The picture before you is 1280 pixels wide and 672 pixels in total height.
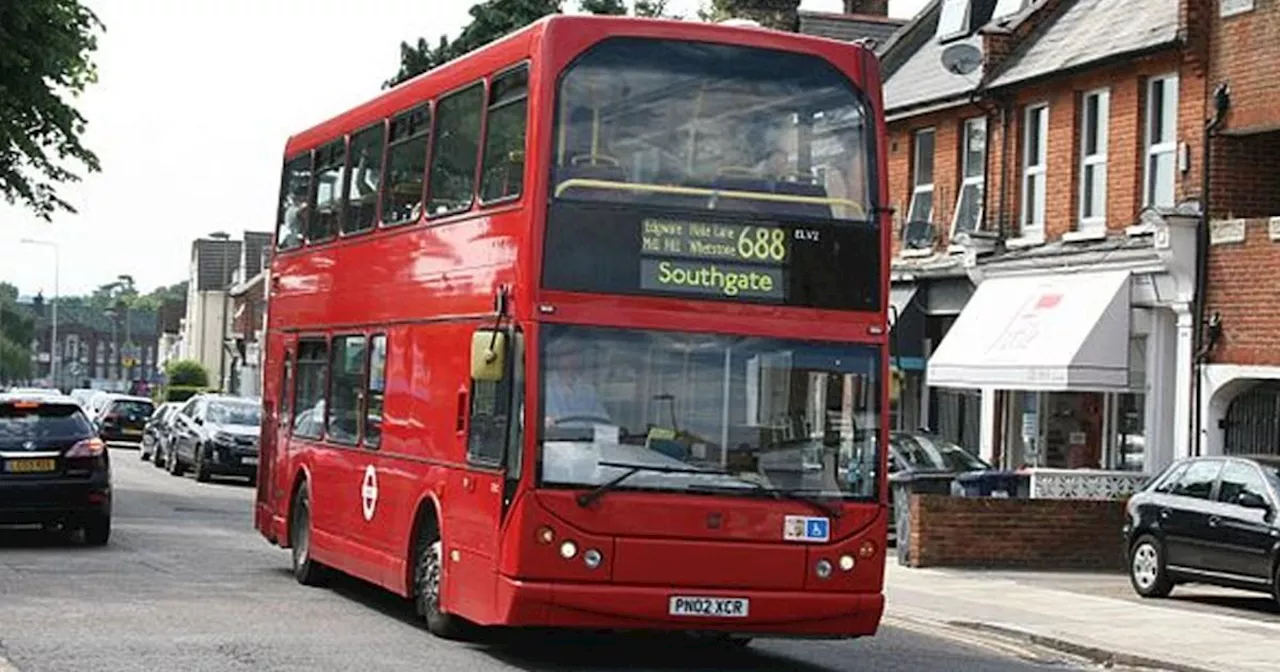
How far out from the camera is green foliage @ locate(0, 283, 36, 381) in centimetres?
16262

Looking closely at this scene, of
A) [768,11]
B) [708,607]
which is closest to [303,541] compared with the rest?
[708,607]

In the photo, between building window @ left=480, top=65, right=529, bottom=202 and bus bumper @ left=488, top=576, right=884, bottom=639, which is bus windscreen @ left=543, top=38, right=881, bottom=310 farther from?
bus bumper @ left=488, top=576, right=884, bottom=639

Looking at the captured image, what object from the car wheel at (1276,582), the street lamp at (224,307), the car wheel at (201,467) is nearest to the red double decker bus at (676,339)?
the car wheel at (1276,582)

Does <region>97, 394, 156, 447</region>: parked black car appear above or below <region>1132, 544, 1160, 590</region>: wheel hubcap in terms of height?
above

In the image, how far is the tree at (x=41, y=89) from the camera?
31375 mm

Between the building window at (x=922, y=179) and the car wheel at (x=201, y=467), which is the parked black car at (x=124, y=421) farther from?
the building window at (x=922, y=179)

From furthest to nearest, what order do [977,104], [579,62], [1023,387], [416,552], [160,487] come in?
[160,487] < [977,104] < [1023,387] < [416,552] < [579,62]

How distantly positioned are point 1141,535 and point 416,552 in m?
10.1

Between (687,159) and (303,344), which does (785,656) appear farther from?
(303,344)

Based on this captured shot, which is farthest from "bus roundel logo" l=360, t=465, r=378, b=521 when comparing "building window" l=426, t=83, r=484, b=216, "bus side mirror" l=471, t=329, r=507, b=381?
"bus side mirror" l=471, t=329, r=507, b=381

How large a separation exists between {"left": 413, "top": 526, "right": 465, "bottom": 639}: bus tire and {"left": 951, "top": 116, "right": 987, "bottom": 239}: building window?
1968 centimetres

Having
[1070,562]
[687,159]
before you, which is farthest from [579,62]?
[1070,562]

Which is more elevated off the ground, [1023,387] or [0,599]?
[1023,387]

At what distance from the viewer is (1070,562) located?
90.1 ft
